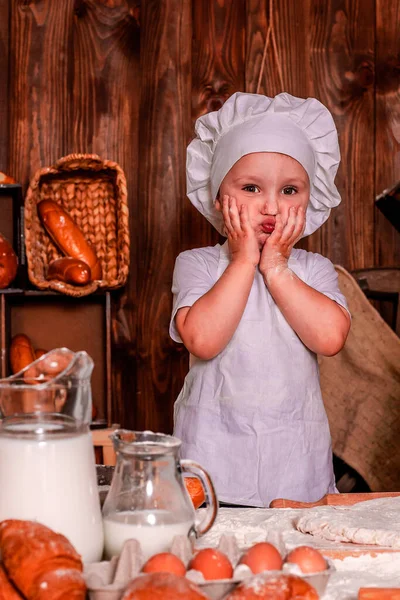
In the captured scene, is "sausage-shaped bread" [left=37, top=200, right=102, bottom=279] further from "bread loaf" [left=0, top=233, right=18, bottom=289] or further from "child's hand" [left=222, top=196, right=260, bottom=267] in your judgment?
"child's hand" [left=222, top=196, right=260, bottom=267]

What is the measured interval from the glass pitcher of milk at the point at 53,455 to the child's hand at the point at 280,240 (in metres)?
0.86

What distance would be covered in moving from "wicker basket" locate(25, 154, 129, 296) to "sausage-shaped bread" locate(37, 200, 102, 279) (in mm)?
33

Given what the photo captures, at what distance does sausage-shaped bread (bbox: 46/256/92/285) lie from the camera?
2184mm

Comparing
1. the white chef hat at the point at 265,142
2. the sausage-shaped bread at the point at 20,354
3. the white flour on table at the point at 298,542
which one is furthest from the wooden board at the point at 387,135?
the white flour on table at the point at 298,542

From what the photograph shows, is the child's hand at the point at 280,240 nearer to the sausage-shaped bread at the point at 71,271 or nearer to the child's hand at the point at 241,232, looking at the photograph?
the child's hand at the point at 241,232

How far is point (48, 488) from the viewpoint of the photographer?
0.65 m

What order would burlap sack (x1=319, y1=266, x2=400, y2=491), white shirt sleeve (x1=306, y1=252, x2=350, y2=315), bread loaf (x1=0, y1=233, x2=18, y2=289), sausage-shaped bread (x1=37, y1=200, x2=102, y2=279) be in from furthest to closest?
sausage-shaped bread (x1=37, y1=200, x2=102, y2=279) → bread loaf (x1=0, y1=233, x2=18, y2=289) → burlap sack (x1=319, y1=266, x2=400, y2=491) → white shirt sleeve (x1=306, y1=252, x2=350, y2=315)

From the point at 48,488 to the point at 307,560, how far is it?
22 centimetres

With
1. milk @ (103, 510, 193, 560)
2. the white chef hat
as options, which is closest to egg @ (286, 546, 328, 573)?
milk @ (103, 510, 193, 560)

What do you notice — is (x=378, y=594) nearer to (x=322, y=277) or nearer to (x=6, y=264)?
(x=322, y=277)

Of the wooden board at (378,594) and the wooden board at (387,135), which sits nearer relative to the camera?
the wooden board at (378,594)

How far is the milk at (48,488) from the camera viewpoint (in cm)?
65

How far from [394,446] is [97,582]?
5.09ft

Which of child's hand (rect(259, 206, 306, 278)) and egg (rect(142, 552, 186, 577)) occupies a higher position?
child's hand (rect(259, 206, 306, 278))
